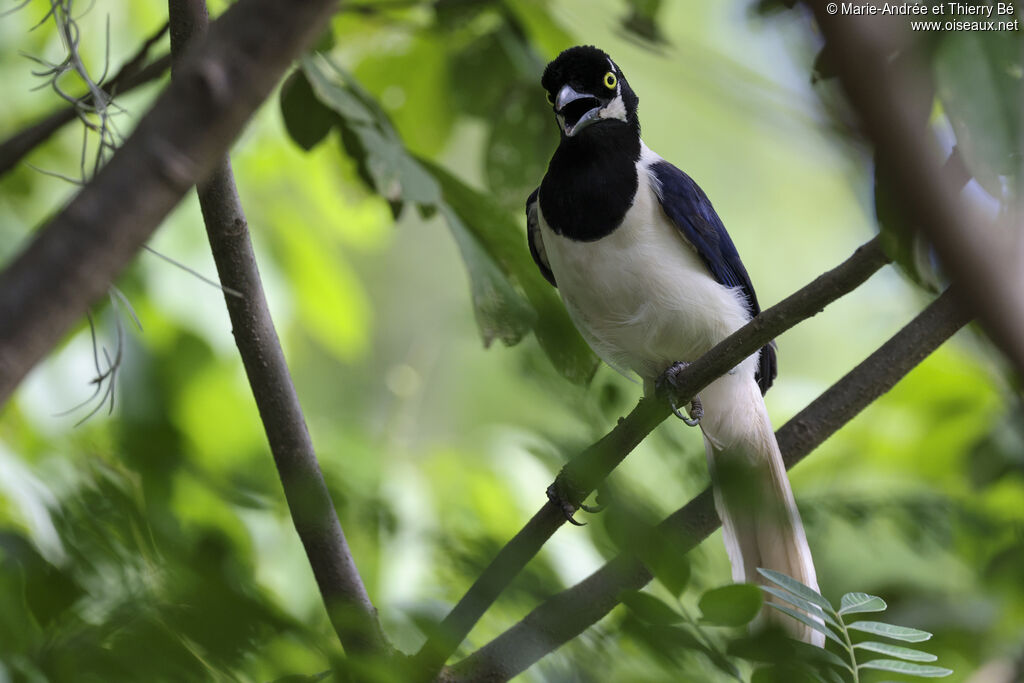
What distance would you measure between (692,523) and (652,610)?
53cm

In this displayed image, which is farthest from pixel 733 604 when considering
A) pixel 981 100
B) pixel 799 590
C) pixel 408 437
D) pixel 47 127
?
pixel 408 437

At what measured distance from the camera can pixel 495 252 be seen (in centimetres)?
201

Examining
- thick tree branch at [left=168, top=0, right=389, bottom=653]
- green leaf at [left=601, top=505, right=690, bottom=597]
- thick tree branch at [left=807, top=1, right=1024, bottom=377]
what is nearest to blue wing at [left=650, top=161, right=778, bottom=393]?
thick tree branch at [left=168, top=0, right=389, bottom=653]

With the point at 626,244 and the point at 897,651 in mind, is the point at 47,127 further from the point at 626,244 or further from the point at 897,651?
the point at 897,651

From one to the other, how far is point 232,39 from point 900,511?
69 cm

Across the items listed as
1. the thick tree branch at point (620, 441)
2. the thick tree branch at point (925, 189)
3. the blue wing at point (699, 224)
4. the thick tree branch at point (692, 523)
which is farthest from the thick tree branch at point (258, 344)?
the thick tree branch at point (925, 189)

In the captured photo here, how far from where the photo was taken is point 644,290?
1976 millimetres

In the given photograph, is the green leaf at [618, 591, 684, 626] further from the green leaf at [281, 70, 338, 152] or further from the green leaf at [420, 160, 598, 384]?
the green leaf at [281, 70, 338, 152]

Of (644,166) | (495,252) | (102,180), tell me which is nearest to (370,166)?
(495,252)

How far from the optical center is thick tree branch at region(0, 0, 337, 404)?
60 cm

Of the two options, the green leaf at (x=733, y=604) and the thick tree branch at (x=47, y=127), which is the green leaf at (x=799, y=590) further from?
the thick tree branch at (x=47, y=127)

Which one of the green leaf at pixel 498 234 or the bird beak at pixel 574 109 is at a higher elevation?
the bird beak at pixel 574 109

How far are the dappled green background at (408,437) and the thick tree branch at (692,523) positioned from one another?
30mm

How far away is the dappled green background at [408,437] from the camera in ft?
2.76
